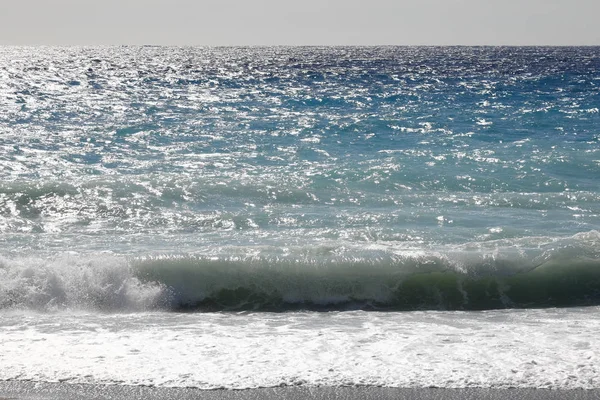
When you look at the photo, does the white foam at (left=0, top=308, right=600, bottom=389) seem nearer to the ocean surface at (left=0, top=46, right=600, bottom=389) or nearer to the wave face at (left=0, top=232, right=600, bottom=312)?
the ocean surface at (left=0, top=46, right=600, bottom=389)

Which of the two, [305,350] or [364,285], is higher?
[364,285]

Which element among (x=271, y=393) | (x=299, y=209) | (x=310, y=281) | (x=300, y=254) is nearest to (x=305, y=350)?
(x=271, y=393)

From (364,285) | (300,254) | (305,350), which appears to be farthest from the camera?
(300,254)

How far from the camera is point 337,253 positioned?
920 cm

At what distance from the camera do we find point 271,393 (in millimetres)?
5273

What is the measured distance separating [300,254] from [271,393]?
4.00m

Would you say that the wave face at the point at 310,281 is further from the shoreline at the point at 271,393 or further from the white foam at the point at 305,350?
the shoreline at the point at 271,393

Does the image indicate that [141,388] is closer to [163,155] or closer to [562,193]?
[562,193]

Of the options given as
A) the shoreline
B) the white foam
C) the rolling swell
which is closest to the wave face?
the rolling swell

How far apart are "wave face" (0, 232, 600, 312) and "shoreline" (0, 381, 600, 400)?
268 cm

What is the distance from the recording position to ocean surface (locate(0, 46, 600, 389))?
589 cm

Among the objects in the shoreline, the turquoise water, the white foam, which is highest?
the turquoise water

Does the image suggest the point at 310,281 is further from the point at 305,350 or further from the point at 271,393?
the point at 271,393

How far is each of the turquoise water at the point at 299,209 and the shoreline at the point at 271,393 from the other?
2696 millimetres
